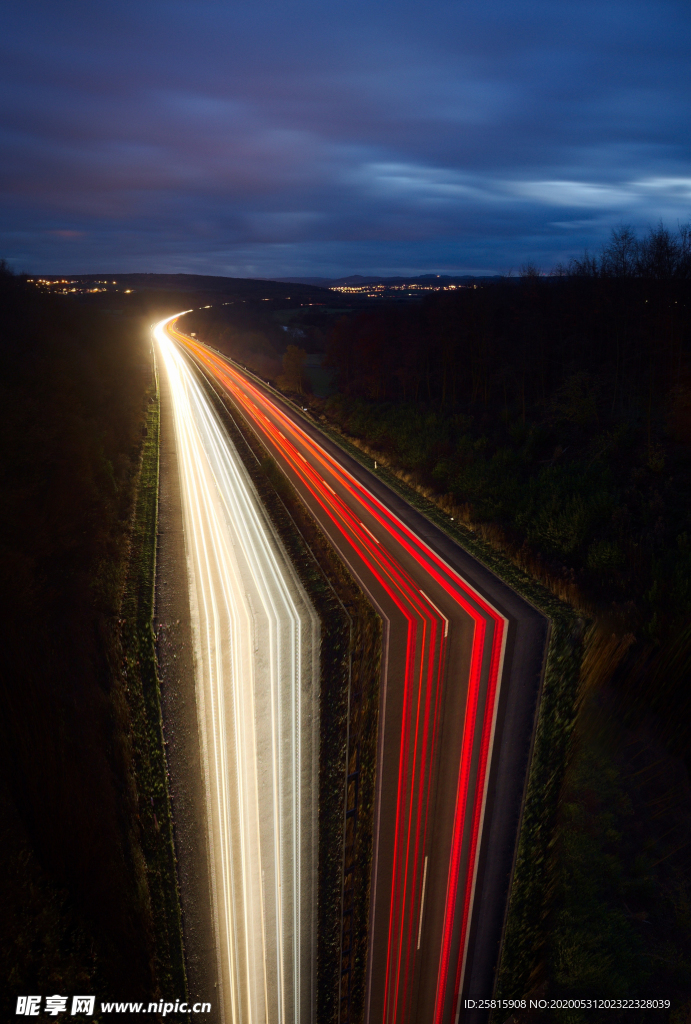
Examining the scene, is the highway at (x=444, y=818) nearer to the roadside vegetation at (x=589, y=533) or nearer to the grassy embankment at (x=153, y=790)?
the roadside vegetation at (x=589, y=533)

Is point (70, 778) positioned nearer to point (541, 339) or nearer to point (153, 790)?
point (153, 790)

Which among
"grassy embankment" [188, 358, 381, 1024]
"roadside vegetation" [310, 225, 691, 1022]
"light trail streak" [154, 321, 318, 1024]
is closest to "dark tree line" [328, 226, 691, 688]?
"roadside vegetation" [310, 225, 691, 1022]

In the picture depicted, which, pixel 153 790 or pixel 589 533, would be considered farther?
pixel 589 533

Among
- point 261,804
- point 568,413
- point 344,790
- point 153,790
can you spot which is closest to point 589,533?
point 568,413

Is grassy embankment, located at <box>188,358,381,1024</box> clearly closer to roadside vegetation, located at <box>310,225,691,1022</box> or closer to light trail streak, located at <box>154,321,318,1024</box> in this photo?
light trail streak, located at <box>154,321,318,1024</box>

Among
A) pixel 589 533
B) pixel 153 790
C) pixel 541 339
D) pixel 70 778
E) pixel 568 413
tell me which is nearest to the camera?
pixel 153 790

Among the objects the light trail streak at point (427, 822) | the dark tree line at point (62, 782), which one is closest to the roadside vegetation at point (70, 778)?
the dark tree line at point (62, 782)

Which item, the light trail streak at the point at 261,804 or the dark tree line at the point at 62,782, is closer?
the light trail streak at the point at 261,804

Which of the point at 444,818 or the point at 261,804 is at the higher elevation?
the point at 261,804
